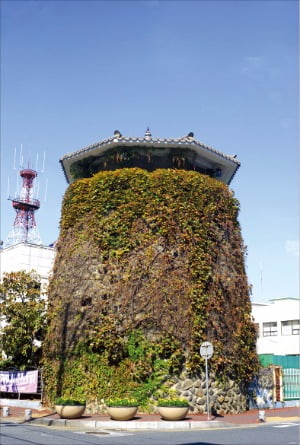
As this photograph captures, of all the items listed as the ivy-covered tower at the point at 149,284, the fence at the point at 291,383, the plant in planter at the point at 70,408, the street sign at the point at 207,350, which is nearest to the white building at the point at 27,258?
the ivy-covered tower at the point at 149,284

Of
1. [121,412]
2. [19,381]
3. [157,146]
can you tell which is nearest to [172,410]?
[121,412]

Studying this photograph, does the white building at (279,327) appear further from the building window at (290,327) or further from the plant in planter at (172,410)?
the plant in planter at (172,410)

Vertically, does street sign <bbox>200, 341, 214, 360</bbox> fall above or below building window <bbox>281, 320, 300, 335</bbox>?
below

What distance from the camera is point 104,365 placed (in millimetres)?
20094

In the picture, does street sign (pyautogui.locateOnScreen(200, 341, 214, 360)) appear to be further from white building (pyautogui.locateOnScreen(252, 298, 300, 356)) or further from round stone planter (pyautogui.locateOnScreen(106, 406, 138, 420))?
white building (pyautogui.locateOnScreen(252, 298, 300, 356))

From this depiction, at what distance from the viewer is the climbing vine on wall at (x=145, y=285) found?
65.7 ft

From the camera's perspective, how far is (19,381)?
79.5ft

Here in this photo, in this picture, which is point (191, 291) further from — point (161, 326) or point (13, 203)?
point (13, 203)

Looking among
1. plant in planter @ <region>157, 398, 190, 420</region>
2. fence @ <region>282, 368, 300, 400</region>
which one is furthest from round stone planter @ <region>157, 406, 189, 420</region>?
fence @ <region>282, 368, 300, 400</region>

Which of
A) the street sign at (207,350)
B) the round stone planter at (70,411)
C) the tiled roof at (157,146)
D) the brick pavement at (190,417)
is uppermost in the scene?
the tiled roof at (157,146)

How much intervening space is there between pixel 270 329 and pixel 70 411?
39.8 m

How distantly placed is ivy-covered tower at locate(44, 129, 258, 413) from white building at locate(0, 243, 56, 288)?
683 inches

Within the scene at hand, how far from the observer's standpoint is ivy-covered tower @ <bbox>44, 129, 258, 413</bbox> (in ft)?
65.5

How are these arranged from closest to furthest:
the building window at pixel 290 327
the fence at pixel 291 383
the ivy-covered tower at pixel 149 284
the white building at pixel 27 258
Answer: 1. the ivy-covered tower at pixel 149 284
2. the fence at pixel 291 383
3. the white building at pixel 27 258
4. the building window at pixel 290 327
